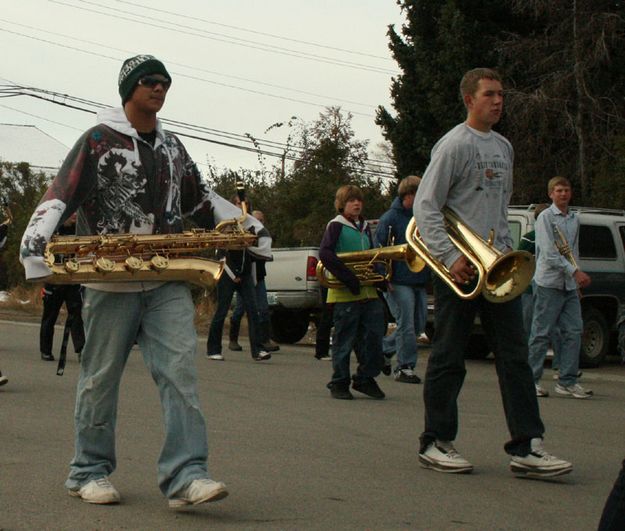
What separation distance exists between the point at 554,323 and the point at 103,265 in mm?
6291

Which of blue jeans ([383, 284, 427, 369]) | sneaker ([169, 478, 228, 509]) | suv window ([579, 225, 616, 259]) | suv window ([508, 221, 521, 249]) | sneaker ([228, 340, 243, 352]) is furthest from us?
sneaker ([228, 340, 243, 352])

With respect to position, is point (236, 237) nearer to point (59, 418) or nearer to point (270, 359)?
point (59, 418)

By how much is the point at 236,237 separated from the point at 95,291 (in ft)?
2.31

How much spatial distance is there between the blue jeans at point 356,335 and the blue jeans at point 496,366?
3.57 meters

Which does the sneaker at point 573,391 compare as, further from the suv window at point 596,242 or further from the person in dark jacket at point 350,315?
the suv window at point 596,242

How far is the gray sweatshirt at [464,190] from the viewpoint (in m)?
7.06

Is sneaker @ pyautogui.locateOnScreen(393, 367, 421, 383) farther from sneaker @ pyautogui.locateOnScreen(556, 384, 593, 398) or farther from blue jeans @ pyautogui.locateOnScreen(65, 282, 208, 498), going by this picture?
blue jeans @ pyautogui.locateOnScreen(65, 282, 208, 498)

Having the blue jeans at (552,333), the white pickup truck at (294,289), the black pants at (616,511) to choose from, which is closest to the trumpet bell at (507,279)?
the black pants at (616,511)

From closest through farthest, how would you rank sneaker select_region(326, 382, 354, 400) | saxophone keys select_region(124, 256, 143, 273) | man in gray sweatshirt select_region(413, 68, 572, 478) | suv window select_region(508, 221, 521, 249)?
1. saxophone keys select_region(124, 256, 143, 273)
2. man in gray sweatshirt select_region(413, 68, 572, 478)
3. sneaker select_region(326, 382, 354, 400)
4. suv window select_region(508, 221, 521, 249)

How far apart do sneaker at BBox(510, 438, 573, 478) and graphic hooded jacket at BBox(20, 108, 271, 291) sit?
2310mm

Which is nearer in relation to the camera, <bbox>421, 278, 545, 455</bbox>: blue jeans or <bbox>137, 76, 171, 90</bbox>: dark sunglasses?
<bbox>137, 76, 171, 90</bbox>: dark sunglasses

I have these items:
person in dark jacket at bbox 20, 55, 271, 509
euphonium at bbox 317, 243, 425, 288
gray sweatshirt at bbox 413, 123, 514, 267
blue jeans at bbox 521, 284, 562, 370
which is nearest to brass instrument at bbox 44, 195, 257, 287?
person in dark jacket at bbox 20, 55, 271, 509

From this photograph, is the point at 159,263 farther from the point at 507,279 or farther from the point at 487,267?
the point at 507,279

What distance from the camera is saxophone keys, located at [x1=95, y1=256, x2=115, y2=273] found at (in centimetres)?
577
